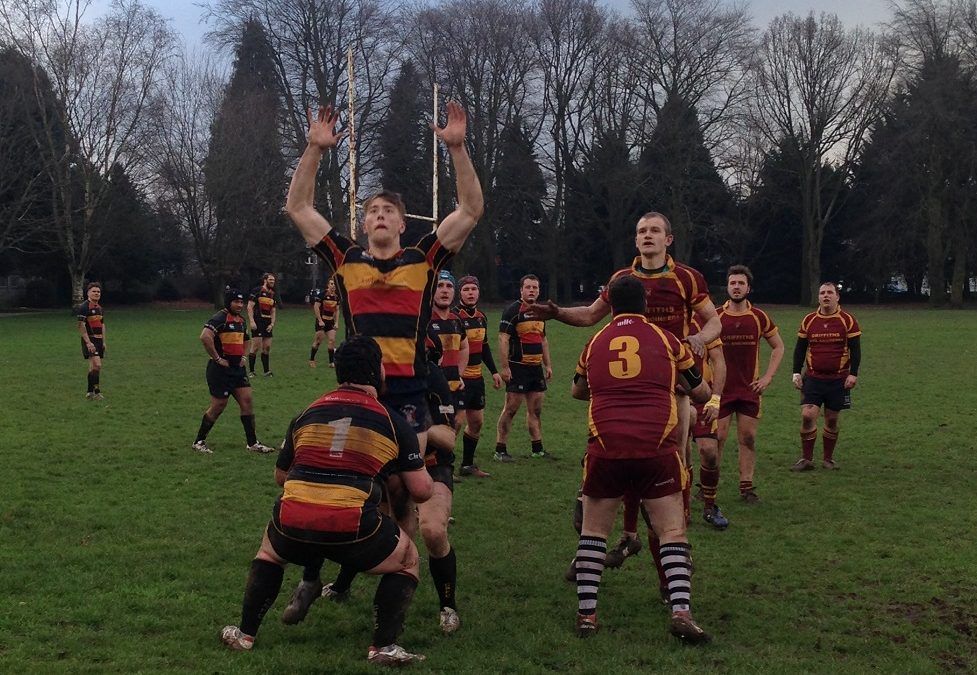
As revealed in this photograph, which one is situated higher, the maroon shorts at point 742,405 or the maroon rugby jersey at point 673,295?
the maroon rugby jersey at point 673,295

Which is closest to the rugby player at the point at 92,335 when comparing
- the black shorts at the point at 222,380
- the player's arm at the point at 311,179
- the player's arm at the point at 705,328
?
the black shorts at the point at 222,380

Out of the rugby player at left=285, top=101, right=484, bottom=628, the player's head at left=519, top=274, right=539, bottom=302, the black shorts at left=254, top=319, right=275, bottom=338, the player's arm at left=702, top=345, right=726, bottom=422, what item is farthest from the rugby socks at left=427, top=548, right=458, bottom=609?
the black shorts at left=254, top=319, right=275, bottom=338

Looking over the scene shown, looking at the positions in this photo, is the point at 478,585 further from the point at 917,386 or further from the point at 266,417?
the point at 917,386

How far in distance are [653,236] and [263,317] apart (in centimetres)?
1605

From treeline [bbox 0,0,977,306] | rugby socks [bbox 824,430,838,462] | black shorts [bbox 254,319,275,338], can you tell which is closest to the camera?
rugby socks [bbox 824,430,838,462]

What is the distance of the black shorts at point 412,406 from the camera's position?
541cm

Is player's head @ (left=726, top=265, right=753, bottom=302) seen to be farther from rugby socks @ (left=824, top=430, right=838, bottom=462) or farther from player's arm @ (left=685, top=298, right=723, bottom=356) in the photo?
player's arm @ (left=685, top=298, right=723, bottom=356)

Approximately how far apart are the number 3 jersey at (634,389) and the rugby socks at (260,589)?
1.97 m

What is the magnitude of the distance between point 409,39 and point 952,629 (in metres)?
50.6

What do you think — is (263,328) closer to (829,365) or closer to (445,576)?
(829,365)

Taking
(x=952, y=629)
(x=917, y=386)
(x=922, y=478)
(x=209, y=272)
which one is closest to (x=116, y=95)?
(x=209, y=272)

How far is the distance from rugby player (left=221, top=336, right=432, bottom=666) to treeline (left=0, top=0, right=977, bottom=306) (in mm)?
43993

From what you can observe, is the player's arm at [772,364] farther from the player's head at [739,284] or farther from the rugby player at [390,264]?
the rugby player at [390,264]

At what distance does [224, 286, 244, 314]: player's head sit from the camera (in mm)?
12297
